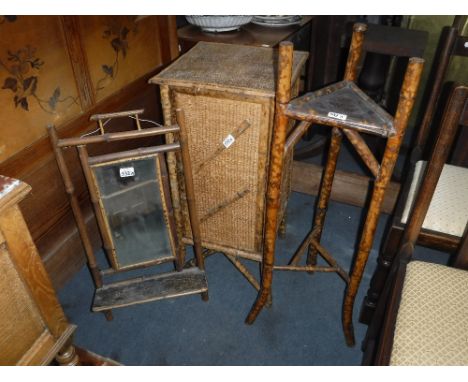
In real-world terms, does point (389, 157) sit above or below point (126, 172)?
above

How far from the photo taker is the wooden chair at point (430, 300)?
119cm

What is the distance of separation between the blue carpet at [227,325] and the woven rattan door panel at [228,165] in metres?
0.31

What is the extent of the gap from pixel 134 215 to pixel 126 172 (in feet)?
0.77

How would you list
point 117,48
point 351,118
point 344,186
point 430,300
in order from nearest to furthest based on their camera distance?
point 351,118 → point 430,300 → point 117,48 → point 344,186

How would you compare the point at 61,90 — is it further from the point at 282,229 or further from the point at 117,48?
the point at 282,229

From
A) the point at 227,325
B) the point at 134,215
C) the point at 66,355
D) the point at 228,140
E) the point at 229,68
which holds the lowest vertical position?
the point at 227,325

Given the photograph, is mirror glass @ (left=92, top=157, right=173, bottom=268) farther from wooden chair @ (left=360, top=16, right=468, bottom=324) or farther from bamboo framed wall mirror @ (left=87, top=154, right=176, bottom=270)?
wooden chair @ (left=360, top=16, right=468, bottom=324)

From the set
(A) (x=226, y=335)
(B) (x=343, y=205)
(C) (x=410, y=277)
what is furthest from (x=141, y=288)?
(B) (x=343, y=205)

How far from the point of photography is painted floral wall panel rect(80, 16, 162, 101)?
1.99m

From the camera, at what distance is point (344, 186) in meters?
2.70

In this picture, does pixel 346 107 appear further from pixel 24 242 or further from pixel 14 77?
pixel 14 77

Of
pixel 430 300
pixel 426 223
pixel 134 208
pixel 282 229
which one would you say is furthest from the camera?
pixel 282 229

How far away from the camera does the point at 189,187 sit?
1.76m

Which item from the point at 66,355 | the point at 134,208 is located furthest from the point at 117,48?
the point at 66,355
